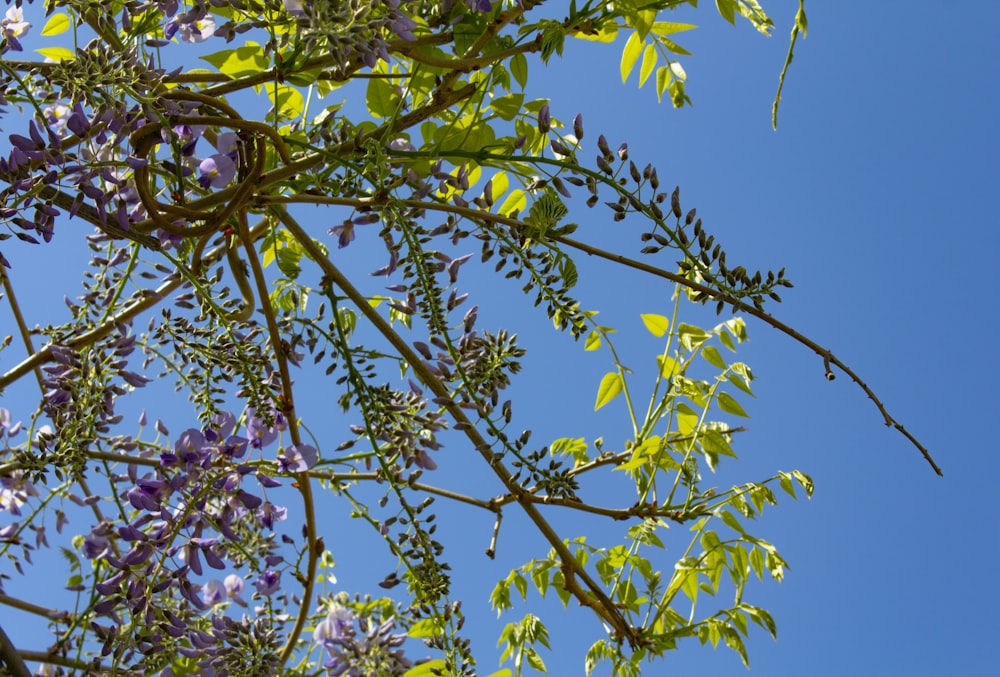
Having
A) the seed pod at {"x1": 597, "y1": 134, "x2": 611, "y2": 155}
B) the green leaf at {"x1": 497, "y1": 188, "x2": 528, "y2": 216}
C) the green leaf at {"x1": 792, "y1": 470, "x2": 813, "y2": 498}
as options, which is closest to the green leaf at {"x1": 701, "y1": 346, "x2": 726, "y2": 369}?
the green leaf at {"x1": 792, "y1": 470, "x2": 813, "y2": 498}

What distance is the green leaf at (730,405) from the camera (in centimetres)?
167

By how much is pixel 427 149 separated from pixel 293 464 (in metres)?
0.52

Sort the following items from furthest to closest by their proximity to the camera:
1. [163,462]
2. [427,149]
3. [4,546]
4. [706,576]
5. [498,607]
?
1. [706,576]
2. [498,607]
3. [4,546]
4. [427,149]
5. [163,462]

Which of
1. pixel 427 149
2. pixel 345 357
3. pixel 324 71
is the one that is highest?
pixel 324 71

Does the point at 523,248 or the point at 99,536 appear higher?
the point at 523,248

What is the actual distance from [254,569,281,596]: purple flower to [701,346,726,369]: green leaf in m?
0.88

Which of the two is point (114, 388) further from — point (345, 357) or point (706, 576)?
point (706, 576)

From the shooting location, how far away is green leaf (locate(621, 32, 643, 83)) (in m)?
1.54

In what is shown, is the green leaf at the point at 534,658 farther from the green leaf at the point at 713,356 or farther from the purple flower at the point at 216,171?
the purple flower at the point at 216,171

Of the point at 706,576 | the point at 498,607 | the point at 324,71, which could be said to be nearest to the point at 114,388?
the point at 324,71

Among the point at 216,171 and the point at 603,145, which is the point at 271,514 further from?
the point at 603,145

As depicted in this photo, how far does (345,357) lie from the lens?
1.22m

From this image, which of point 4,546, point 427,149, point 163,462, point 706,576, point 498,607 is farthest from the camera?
point 706,576

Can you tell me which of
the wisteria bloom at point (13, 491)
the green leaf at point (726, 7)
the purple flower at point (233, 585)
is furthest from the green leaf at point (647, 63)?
the wisteria bloom at point (13, 491)
